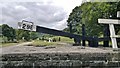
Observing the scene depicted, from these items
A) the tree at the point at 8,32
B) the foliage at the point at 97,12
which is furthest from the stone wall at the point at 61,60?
the tree at the point at 8,32

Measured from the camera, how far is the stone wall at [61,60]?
4934mm

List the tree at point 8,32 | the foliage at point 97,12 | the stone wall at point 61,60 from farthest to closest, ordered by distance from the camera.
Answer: the tree at point 8,32, the foliage at point 97,12, the stone wall at point 61,60

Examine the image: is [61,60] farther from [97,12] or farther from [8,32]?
[8,32]

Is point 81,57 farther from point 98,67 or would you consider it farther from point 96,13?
point 96,13

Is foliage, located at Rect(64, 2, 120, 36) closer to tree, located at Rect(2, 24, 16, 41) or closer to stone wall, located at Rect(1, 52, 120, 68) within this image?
stone wall, located at Rect(1, 52, 120, 68)

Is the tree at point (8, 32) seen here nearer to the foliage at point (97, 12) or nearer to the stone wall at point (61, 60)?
the foliage at point (97, 12)

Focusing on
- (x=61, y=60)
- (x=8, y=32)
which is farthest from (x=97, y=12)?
(x=8, y=32)

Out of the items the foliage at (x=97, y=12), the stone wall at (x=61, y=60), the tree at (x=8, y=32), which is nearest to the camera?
the stone wall at (x=61, y=60)

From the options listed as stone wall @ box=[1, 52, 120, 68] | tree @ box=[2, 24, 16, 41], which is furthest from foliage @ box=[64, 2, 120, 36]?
tree @ box=[2, 24, 16, 41]

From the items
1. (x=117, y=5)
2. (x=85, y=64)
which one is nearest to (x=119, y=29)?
(x=117, y=5)

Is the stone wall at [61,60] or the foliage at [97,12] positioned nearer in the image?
the stone wall at [61,60]

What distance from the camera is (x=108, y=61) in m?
5.11

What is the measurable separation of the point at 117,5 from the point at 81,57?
6.97 metres

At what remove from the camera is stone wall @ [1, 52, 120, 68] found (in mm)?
4934
